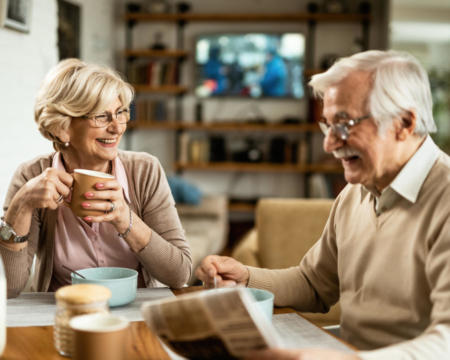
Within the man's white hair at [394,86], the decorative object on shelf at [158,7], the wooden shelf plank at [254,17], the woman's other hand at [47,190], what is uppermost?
the decorative object on shelf at [158,7]

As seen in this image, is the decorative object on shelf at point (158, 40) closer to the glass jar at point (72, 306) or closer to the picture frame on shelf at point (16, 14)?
the picture frame on shelf at point (16, 14)

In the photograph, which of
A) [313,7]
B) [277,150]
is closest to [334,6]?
[313,7]

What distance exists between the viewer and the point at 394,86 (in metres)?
1.11

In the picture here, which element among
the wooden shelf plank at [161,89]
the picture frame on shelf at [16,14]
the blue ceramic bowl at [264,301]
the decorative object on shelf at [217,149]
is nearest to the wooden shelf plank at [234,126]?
the decorative object on shelf at [217,149]

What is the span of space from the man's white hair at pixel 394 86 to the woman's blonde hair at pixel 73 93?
2.38 ft

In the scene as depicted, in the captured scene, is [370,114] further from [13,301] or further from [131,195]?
[13,301]

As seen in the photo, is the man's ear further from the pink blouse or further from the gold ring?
the pink blouse

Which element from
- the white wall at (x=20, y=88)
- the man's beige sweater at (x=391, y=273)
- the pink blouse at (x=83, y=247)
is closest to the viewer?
the man's beige sweater at (x=391, y=273)

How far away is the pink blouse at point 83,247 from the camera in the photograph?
5.09 feet

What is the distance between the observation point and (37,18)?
126 inches

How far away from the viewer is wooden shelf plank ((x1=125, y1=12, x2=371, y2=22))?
210 inches

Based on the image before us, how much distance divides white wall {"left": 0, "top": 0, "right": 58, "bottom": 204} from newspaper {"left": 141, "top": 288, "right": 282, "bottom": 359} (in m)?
2.05

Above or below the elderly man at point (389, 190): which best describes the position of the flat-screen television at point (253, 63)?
above

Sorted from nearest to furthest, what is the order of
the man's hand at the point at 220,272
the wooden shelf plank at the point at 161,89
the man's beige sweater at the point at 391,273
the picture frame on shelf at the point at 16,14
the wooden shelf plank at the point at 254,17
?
the man's beige sweater at the point at 391,273, the man's hand at the point at 220,272, the picture frame on shelf at the point at 16,14, the wooden shelf plank at the point at 254,17, the wooden shelf plank at the point at 161,89
